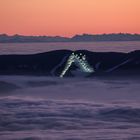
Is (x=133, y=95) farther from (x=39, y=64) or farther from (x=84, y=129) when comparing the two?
(x=39, y=64)

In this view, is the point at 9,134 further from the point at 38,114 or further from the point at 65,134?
the point at 38,114

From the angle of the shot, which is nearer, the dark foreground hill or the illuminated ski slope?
the illuminated ski slope

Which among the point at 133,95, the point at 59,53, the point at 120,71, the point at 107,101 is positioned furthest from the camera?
the point at 59,53

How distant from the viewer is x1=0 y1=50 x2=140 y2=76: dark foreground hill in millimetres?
20978

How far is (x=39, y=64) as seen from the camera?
21859 mm

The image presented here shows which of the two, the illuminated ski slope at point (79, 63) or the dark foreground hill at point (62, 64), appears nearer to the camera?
the illuminated ski slope at point (79, 63)

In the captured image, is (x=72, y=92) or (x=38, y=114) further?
(x=72, y=92)

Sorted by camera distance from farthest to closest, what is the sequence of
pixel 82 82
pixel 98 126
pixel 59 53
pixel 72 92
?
pixel 59 53
pixel 82 82
pixel 72 92
pixel 98 126

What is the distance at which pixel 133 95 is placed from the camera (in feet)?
48.4

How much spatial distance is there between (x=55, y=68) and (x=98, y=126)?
435 inches

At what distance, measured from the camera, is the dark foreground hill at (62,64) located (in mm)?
20978

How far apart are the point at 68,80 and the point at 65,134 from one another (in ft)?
31.3

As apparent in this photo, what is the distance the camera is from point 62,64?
2114cm

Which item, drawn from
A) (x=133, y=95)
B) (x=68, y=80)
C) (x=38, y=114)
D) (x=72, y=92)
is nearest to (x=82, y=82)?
(x=68, y=80)
